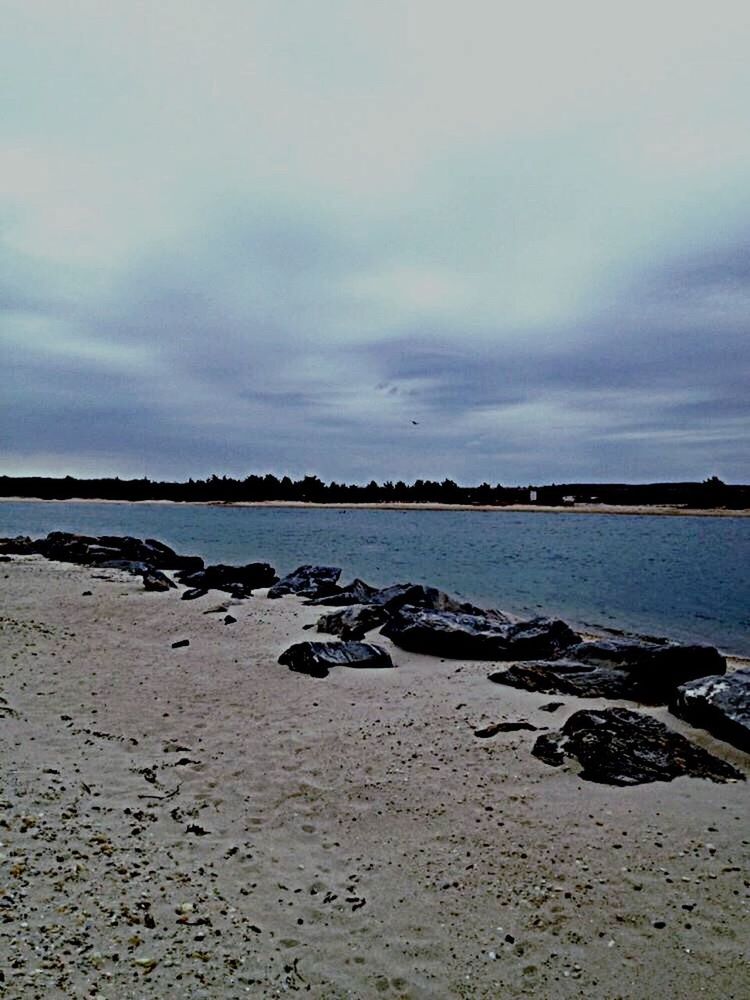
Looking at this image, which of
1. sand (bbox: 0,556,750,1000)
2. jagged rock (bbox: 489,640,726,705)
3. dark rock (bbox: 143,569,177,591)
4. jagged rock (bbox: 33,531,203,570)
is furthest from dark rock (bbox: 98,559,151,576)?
jagged rock (bbox: 489,640,726,705)

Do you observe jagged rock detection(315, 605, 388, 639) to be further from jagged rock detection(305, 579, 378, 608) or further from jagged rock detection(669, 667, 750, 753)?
jagged rock detection(669, 667, 750, 753)

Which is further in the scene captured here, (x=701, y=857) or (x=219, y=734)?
(x=219, y=734)

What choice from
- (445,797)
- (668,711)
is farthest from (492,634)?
(445,797)

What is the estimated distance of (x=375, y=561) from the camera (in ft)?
103

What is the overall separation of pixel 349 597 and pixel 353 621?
419cm

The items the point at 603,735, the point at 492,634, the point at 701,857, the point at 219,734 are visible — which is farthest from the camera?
the point at 492,634

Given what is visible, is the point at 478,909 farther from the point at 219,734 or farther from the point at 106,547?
the point at 106,547

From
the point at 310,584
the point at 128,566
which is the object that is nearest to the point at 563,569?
the point at 310,584

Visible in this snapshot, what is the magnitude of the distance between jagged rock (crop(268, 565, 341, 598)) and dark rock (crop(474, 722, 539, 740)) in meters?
10.8

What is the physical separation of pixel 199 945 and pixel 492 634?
313 inches

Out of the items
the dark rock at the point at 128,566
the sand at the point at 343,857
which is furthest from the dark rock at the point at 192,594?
the sand at the point at 343,857

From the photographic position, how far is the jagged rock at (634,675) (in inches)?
338

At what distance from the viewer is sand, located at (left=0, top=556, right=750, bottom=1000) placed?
11.7ft

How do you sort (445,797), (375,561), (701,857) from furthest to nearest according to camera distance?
(375,561) < (445,797) < (701,857)
